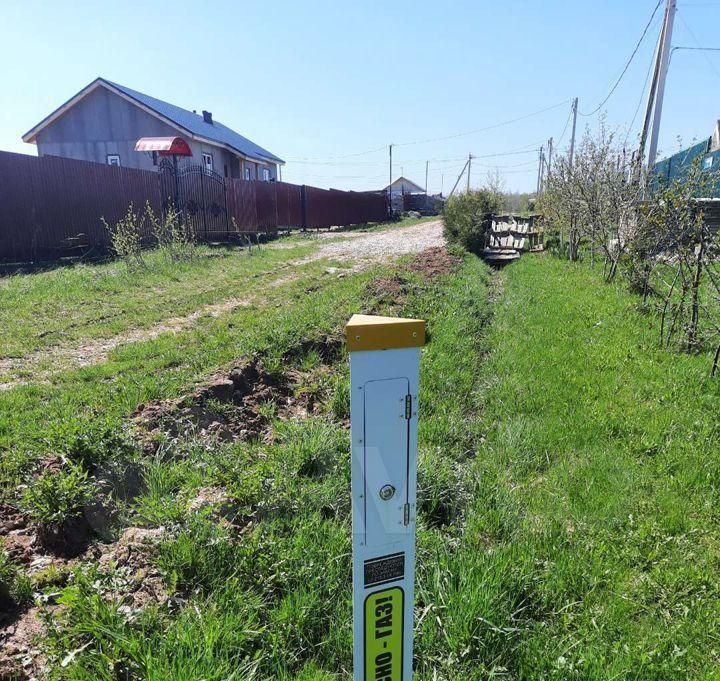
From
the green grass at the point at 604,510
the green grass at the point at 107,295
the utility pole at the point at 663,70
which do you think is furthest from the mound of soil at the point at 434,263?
the utility pole at the point at 663,70

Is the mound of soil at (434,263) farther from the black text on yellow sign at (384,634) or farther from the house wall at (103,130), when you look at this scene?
the house wall at (103,130)

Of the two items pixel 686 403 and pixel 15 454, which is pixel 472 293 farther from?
pixel 15 454

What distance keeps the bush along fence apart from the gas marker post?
1268 centimetres

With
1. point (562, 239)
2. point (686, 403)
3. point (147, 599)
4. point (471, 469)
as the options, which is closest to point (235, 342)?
point (471, 469)

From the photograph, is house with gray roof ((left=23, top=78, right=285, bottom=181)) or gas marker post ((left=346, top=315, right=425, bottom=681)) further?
Answer: house with gray roof ((left=23, top=78, right=285, bottom=181))

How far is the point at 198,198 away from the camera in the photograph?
1670 centimetres

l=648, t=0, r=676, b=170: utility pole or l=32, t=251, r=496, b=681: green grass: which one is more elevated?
l=648, t=0, r=676, b=170: utility pole

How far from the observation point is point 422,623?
202 centimetres

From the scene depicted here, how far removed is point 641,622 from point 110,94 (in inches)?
1067

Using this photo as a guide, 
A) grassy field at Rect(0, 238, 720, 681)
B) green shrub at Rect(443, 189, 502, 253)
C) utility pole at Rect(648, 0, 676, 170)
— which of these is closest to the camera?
grassy field at Rect(0, 238, 720, 681)


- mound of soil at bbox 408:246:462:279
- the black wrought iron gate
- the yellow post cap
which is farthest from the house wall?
the yellow post cap

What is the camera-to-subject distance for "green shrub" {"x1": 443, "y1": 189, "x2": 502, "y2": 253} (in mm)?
14422

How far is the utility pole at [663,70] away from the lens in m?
13.3

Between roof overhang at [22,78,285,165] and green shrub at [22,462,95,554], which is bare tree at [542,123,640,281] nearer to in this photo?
green shrub at [22,462,95,554]
